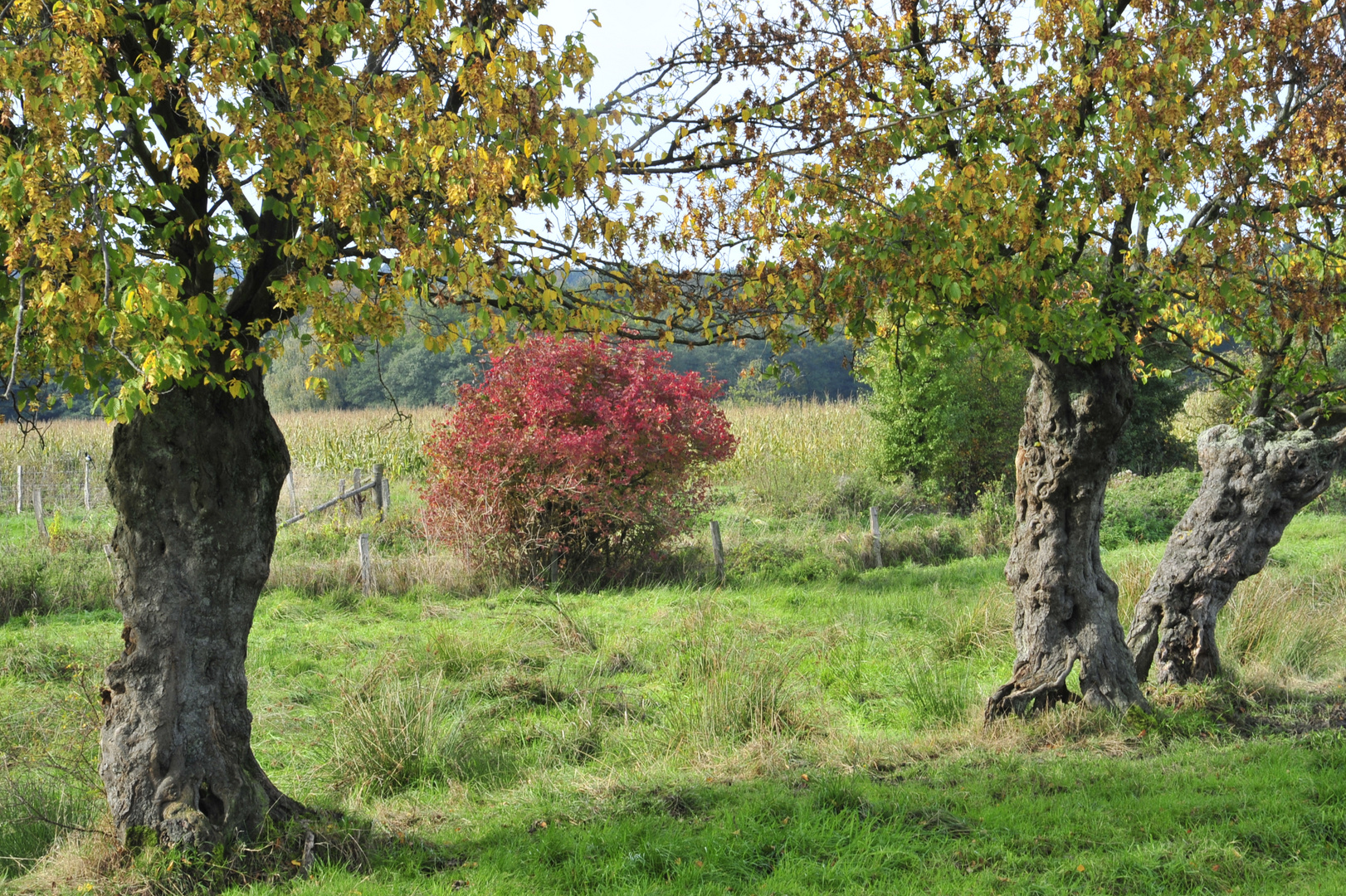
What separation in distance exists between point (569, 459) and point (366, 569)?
2.94 meters

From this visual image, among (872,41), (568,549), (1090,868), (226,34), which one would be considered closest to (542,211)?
(226,34)

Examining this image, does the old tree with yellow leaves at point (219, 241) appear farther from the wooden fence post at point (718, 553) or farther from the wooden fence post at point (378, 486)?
the wooden fence post at point (378, 486)

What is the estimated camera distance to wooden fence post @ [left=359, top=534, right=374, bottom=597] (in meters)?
12.1

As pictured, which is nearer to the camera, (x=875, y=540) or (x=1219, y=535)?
(x=1219, y=535)

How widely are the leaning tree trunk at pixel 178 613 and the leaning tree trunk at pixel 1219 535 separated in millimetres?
6671

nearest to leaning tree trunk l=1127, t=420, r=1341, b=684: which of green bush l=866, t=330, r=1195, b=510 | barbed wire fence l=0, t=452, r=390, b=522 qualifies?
green bush l=866, t=330, r=1195, b=510

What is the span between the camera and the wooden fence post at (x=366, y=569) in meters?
12.1

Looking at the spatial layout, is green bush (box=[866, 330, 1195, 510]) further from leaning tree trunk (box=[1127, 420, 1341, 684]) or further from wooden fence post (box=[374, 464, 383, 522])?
leaning tree trunk (box=[1127, 420, 1341, 684])

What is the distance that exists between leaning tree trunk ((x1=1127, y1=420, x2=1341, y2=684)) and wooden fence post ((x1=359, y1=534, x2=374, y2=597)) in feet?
28.7

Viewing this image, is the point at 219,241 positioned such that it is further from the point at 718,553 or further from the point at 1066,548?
the point at 718,553

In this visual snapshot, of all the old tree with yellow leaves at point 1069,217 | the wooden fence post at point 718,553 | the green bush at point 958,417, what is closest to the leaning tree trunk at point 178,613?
the old tree with yellow leaves at point 1069,217

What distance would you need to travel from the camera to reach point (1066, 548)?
6797mm

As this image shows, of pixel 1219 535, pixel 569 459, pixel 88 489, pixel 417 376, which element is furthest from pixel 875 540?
pixel 417 376

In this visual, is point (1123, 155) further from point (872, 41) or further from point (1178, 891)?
point (1178, 891)
